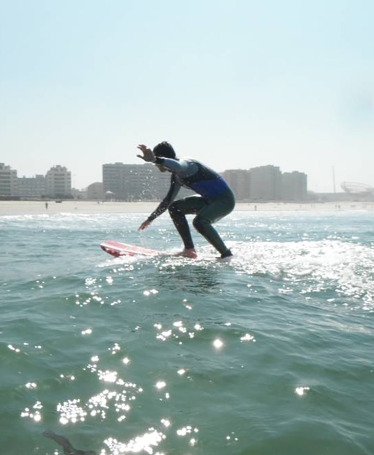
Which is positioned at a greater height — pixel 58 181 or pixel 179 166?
pixel 58 181

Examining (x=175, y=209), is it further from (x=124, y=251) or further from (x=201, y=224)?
(x=124, y=251)

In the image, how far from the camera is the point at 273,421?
263 centimetres

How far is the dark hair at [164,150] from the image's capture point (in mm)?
8220

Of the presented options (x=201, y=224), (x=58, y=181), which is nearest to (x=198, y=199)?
(x=201, y=224)

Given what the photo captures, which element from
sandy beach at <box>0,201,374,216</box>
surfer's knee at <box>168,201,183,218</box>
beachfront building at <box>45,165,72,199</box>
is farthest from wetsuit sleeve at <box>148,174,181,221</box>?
beachfront building at <box>45,165,72,199</box>

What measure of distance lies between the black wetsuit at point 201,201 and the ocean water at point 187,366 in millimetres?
2192

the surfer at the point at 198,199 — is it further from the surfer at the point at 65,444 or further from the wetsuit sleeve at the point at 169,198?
the surfer at the point at 65,444

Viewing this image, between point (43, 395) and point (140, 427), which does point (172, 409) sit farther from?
point (43, 395)

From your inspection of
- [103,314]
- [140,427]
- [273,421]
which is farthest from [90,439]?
[103,314]

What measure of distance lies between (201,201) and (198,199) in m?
0.08

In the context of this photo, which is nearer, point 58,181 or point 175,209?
point 175,209

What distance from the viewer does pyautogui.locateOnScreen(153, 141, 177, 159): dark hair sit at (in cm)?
822

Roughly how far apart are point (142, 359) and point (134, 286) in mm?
2681

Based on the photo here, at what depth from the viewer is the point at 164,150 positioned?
827 centimetres
